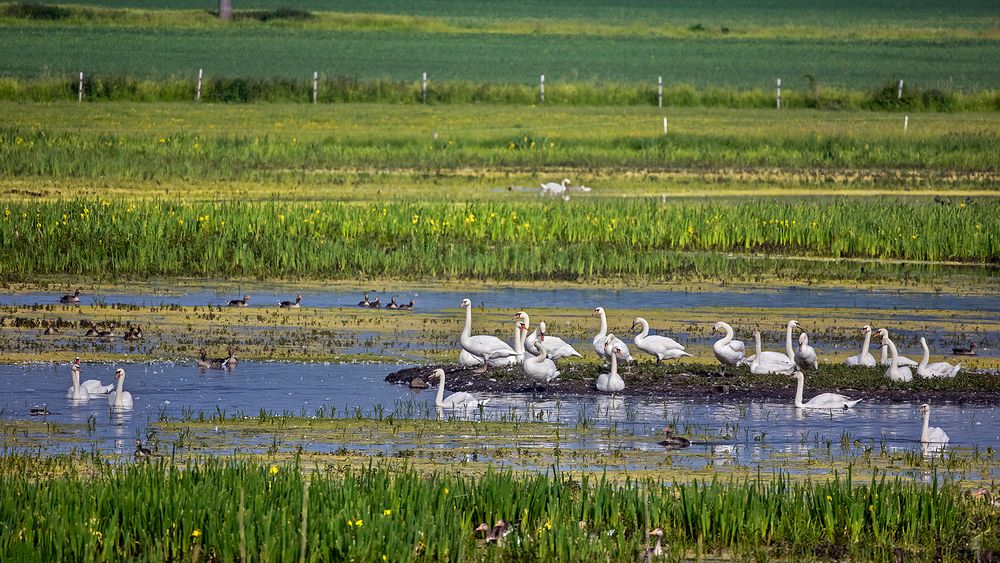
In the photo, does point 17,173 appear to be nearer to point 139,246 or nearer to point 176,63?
point 139,246

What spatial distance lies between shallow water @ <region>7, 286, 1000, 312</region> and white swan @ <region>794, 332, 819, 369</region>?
5.47 m

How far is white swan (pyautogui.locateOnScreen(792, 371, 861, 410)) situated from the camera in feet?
57.5

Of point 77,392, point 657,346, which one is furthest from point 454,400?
point 77,392

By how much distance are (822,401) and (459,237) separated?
1407 cm

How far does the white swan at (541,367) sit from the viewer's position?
59.7ft

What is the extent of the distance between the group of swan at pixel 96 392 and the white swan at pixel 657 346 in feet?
20.7

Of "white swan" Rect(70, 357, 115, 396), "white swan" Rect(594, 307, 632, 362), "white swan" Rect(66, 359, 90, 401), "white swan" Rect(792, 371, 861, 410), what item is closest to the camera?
"white swan" Rect(66, 359, 90, 401)

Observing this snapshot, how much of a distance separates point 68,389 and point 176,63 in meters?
63.7

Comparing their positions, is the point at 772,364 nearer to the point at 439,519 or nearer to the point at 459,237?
the point at 439,519

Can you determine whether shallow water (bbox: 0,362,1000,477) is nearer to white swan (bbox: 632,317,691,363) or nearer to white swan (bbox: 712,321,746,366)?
white swan (bbox: 712,321,746,366)

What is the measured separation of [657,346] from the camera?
65.0 ft

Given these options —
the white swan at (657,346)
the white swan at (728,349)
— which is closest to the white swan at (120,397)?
the white swan at (657,346)

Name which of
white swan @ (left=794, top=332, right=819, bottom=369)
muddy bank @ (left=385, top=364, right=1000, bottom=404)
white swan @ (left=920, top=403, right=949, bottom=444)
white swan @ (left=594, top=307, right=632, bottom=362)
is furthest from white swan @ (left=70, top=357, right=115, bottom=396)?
white swan @ (left=920, top=403, right=949, bottom=444)

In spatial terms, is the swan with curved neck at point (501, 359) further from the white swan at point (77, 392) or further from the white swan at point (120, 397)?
the white swan at point (77, 392)
